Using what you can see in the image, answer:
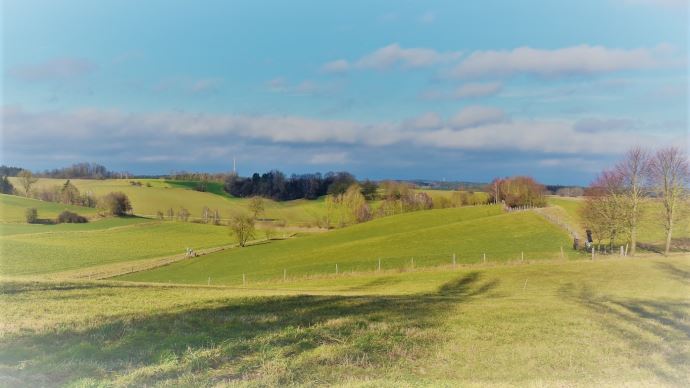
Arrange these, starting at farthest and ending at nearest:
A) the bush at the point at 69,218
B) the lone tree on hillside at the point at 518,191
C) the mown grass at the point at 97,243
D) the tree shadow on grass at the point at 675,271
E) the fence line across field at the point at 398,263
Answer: the lone tree on hillside at the point at 518,191, the bush at the point at 69,218, the mown grass at the point at 97,243, the fence line across field at the point at 398,263, the tree shadow on grass at the point at 675,271

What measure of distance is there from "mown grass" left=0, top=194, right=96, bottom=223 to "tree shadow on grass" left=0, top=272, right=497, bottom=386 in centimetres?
11880

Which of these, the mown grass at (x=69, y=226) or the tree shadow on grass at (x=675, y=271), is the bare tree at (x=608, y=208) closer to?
the tree shadow on grass at (x=675, y=271)

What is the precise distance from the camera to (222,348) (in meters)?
10.7

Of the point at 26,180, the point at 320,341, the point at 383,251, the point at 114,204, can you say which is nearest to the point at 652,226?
the point at 383,251

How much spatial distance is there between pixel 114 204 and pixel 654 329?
141 metres

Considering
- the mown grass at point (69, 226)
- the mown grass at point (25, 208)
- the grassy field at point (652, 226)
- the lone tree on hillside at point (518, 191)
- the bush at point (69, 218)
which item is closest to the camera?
the grassy field at point (652, 226)

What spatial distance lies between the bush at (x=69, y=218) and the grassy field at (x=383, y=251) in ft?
180

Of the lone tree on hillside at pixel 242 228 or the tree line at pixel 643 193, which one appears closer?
the tree line at pixel 643 193

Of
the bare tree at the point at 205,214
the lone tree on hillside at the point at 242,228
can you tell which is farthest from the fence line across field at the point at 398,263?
the bare tree at the point at 205,214

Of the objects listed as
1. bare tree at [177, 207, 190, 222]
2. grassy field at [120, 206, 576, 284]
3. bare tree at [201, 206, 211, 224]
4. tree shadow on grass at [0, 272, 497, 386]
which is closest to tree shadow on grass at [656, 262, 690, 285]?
grassy field at [120, 206, 576, 284]

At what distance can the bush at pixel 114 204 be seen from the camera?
13575 centimetres

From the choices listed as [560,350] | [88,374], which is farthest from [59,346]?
[560,350]

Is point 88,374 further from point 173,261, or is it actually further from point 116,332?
point 173,261

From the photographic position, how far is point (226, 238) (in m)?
117
